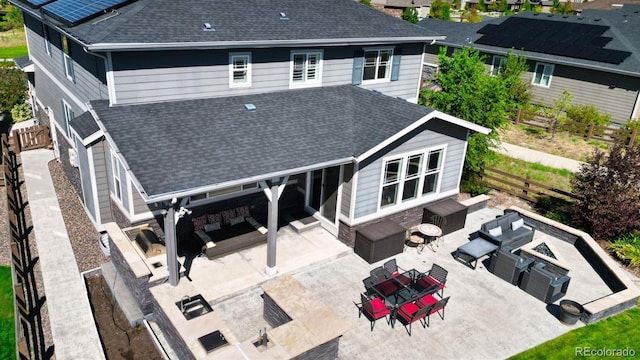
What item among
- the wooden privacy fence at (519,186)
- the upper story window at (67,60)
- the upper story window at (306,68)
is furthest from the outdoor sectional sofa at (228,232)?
the wooden privacy fence at (519,186)

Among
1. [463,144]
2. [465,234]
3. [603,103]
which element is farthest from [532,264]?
[603,103]

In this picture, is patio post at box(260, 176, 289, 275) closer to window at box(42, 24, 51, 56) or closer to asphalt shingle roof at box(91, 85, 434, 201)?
asphalt shingle roof at box(91, 85, 434, 201)

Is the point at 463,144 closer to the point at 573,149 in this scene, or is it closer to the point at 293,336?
the point at 293,336

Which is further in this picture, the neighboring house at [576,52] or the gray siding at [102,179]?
the neighboring house at [576,52]

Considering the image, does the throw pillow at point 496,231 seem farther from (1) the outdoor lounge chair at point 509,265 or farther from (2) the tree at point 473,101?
(2) the tree at point 473,101

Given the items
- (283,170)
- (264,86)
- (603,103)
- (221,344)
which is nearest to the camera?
(221,344)
